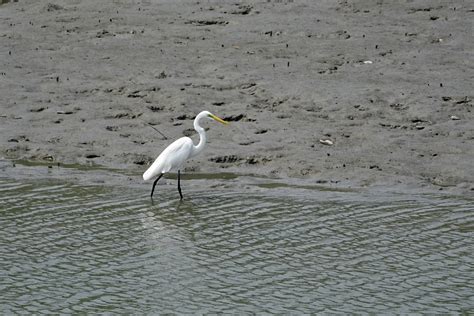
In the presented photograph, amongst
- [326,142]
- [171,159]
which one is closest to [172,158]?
[171,159]

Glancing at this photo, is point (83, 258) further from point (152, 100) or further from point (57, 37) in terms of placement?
point (57, 37)

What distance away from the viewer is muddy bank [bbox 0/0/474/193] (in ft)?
43.7

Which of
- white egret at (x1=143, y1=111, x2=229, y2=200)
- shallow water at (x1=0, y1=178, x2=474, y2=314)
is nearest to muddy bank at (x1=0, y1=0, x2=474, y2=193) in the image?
white egret at (x1=143, y1=111, x2=229, y2=200)

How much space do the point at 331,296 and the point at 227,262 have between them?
4.46 ft

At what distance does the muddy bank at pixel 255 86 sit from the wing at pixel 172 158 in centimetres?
94

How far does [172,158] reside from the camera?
1220 centimetres

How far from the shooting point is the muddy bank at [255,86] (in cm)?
1332

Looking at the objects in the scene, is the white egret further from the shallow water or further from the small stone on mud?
the small stone on mud

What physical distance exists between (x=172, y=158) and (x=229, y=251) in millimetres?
2864

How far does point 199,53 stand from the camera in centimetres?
1702

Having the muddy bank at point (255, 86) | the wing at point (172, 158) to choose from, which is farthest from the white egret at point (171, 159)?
the muddy bank at point (255, 86)

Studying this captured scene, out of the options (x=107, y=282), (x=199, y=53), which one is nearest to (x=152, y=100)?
(x=199, y=53)

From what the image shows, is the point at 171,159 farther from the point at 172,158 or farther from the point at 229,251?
the point at 229,251

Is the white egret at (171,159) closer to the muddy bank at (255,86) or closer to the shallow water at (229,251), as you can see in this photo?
the shallow water at (229,251)
